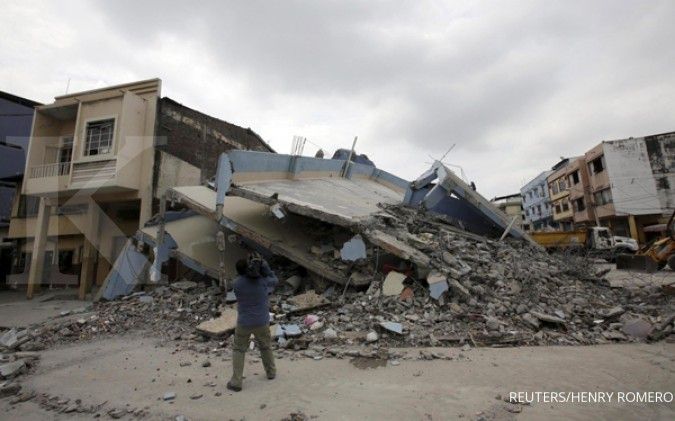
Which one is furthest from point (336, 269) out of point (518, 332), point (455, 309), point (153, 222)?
point (153, 222)

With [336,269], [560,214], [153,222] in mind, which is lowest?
[336,269]

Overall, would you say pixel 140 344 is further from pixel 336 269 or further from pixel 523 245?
pixel 523 245

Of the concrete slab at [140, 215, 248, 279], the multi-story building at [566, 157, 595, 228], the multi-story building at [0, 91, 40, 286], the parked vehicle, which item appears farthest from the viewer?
the multi-story building at [566, 157, 595, 228]

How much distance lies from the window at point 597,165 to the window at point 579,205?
108 inches

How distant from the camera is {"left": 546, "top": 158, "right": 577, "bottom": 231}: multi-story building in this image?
34.5m

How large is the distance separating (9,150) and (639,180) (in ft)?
127

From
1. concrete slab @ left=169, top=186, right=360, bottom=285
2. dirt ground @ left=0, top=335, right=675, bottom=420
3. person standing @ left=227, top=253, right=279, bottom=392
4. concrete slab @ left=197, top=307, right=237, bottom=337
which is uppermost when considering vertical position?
concrete slab @ left=169, top=186, right=360, bottom=285

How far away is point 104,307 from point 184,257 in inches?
76.8

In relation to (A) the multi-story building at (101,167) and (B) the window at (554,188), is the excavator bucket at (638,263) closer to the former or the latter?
(A) the multi-story building at (101,167)

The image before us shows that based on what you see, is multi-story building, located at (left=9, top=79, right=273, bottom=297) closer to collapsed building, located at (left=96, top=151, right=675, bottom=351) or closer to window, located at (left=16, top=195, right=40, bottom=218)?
window, located at (left=16, top=195, right=40, bottom=218)

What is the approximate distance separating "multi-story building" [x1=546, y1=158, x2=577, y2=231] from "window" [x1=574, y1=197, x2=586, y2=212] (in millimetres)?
1276

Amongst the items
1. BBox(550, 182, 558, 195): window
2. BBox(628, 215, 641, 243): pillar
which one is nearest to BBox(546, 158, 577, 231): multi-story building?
BBox(550, 182, 558, 195): window

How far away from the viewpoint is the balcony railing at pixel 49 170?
39.7 ft

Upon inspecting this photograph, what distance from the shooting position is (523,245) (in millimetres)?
8781
